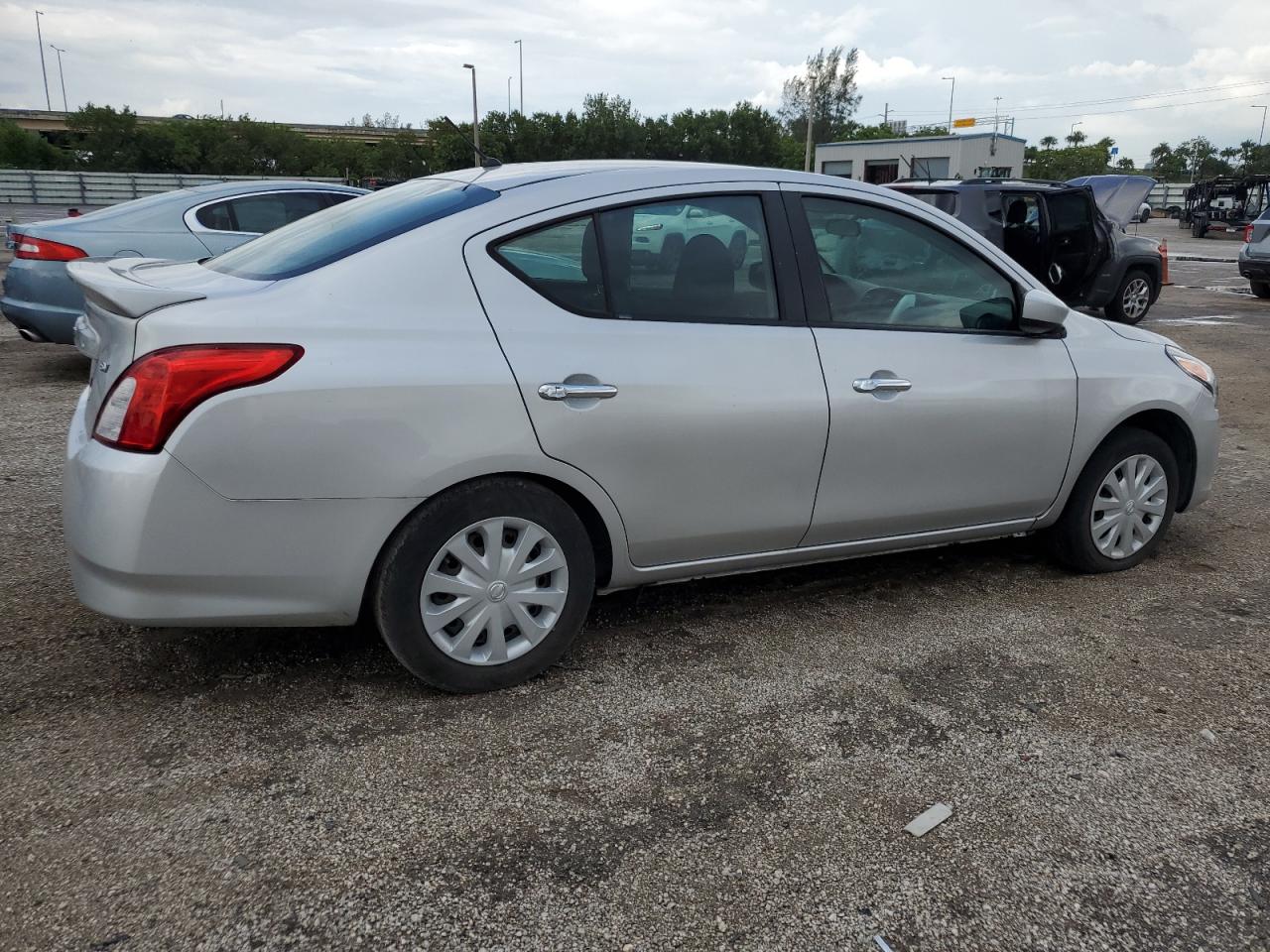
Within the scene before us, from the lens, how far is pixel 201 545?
2.71 meters

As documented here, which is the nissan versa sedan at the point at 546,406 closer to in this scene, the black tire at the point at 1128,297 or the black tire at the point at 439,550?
the black tire at the point at 439,550

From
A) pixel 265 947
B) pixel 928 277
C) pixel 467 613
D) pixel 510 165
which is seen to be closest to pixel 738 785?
pixel 467 613

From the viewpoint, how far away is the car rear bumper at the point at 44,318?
7539mm

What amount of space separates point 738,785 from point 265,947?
123 cm

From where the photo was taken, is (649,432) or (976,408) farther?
(976,408)

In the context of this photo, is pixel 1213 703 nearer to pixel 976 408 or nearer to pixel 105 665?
pixel 976 408

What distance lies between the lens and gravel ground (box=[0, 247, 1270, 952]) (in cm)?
→ 223

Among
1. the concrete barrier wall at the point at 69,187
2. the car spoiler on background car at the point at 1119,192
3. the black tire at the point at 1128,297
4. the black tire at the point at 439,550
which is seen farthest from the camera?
the concrete barrier wall at the point at 69,187

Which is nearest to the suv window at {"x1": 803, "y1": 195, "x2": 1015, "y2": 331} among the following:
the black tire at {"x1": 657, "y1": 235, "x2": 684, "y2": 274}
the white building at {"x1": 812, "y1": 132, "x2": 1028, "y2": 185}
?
the black tire at {"x1": 657, "y1": 235, "x2": 684, "y2": 274}

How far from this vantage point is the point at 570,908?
224 centimetres

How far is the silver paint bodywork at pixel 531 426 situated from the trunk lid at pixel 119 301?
2cm

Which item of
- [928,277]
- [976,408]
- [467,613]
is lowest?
[467,613]

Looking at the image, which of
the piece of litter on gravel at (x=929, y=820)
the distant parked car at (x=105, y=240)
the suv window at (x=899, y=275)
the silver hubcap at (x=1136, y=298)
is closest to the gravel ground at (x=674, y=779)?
the piece of litter on gravel at (x=929, y=820)

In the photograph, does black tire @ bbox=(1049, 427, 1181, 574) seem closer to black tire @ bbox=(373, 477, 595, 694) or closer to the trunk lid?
black tire @ bbox=(373, 477, 595, 694)
